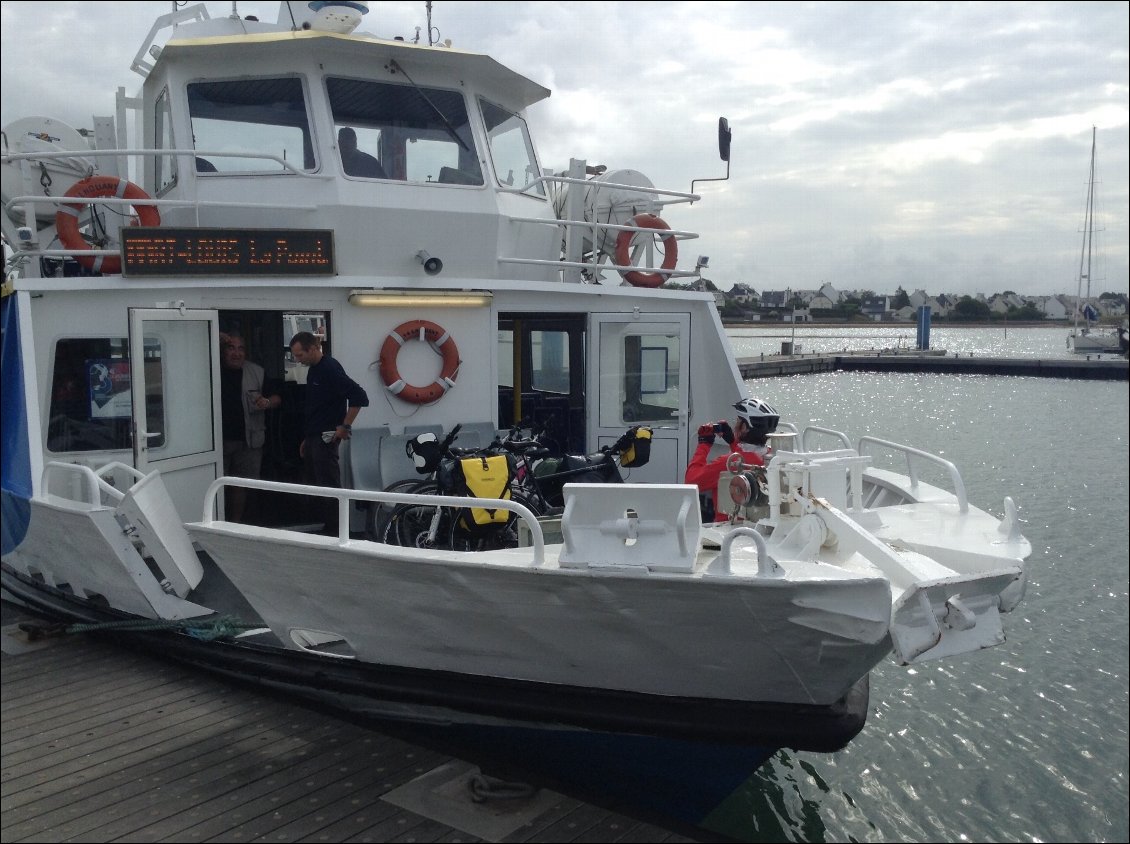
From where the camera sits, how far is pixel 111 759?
5.09 m

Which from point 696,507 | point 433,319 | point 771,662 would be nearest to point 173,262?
point 433,319

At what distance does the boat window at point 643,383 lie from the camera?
7023mm

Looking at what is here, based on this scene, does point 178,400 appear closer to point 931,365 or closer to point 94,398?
point 94,398

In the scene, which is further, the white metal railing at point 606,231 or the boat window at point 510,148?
the boat window at point 510,148

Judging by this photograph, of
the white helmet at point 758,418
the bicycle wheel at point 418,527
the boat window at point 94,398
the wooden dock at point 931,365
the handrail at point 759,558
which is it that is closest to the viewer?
the handrail at point 759,558

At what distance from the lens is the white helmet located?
5082 millimetres

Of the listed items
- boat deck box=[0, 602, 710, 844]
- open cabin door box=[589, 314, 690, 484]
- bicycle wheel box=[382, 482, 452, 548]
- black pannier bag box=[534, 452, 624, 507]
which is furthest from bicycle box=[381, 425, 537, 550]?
open cabin door box=[589, 314, 690, 484]

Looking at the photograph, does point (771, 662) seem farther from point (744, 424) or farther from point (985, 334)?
point (985, 334)

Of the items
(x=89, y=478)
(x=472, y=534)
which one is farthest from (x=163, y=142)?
(x=472, y=534)

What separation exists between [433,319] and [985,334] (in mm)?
116074

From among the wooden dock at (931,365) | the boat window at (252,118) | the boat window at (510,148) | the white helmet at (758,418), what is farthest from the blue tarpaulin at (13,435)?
the wooden dock at (931,365)

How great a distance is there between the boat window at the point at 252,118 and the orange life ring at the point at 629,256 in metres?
2.50

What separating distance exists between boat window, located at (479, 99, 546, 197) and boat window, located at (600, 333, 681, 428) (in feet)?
5.05

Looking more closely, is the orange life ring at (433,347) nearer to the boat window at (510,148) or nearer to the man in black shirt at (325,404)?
the man in black shirt at (325,404)
